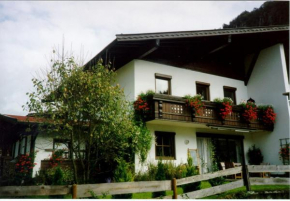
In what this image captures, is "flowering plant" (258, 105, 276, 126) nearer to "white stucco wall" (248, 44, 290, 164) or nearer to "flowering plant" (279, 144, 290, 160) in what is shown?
"white stucco wall" (248, 44, 290, 164)

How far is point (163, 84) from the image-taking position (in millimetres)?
14445

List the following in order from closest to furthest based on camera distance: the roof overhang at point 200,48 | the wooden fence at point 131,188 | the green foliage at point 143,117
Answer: the wooden fence at point 131,188 → the green foliage at point 143,117 → the roof overhang at point 200,48

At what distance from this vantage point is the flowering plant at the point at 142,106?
12531 mm

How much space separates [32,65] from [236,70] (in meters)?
13.0

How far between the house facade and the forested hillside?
431 centimetres

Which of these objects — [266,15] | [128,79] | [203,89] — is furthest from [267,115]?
[266,15]

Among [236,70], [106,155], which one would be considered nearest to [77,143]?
[106,155]

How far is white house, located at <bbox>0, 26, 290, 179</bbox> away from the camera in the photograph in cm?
1326

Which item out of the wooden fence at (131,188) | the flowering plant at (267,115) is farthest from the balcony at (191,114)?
the wooden fence at (131,188)

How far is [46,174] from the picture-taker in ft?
39.0

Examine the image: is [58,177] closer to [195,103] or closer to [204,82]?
[195,103]

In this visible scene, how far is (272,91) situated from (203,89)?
4039mm

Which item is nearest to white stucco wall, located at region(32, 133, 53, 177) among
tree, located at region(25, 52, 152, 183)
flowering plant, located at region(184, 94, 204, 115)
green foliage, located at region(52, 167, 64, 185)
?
green foliage, located at region(52, 167, 64, 185)

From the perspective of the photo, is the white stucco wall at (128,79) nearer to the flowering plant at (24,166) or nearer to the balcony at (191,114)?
the balcony at (191,114)
